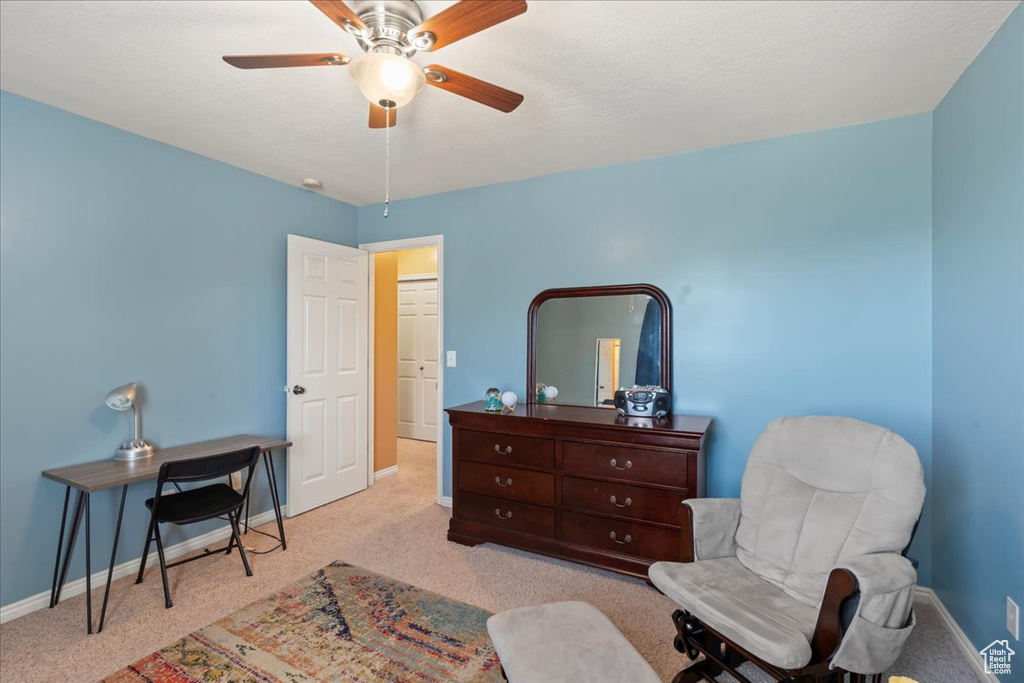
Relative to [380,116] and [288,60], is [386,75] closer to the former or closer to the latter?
[288,60]

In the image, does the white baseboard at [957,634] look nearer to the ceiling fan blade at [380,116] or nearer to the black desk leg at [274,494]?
the ceiling fan blade at [380,116]

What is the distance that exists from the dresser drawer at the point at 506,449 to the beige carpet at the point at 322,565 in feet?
1.92

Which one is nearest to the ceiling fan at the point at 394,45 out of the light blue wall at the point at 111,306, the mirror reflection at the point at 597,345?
the light blue wall at the point at 111,306

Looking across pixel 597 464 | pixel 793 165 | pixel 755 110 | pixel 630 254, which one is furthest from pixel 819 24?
pixel 597 464

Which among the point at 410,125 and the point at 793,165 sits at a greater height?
the point at 410,125

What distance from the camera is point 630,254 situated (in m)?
3.15

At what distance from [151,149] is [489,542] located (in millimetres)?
3117

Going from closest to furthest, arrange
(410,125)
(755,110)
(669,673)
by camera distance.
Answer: (669,673) < (755,110) < (410,125)

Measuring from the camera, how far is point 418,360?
6.19 m

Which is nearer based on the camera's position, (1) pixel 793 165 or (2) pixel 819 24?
(2) pixel 819 24

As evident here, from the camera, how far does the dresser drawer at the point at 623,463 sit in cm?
249

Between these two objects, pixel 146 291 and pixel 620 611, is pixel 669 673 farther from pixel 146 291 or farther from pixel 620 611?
pixel 146 291

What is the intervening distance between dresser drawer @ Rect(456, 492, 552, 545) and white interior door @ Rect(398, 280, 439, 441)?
9.76 feet

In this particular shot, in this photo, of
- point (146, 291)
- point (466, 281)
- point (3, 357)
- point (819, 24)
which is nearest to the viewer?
point (819, 24)
